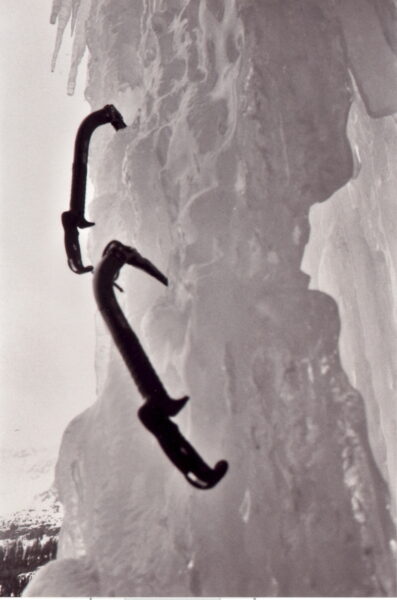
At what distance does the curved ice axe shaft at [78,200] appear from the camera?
3.94ft

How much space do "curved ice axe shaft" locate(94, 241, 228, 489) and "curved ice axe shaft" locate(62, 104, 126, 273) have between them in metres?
0.21

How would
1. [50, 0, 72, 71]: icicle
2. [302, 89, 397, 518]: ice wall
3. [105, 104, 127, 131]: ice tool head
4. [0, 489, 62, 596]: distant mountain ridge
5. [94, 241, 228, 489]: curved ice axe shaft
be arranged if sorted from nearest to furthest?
[94, 241, 228, 489]: curved ice axe shaft → [105, 104, 127, 131]: ice tool head → [302, 89, 397, 518]: ice wall → [50, 0, 72, 71]: icicle → [0, 489, 62, 596]: distant mountain ridge

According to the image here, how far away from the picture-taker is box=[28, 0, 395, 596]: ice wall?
92 cm

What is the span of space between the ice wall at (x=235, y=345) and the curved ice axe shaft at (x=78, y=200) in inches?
4.0

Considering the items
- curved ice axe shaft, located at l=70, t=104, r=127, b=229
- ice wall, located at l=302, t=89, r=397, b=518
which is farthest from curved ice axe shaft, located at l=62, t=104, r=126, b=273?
ice wall, located at l=302, t=89, r=397, b=518

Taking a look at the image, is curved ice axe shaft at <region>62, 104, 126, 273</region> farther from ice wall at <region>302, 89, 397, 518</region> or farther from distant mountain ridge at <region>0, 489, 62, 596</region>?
distant mountain ridge at <region>0, 489, 62, 596</region>

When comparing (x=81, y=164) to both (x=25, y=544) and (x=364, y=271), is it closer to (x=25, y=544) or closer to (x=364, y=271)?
(x=364, y=271)

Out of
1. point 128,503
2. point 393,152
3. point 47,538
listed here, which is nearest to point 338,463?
point 128,503

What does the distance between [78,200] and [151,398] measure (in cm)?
59

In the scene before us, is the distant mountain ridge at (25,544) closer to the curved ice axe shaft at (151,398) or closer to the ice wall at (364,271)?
the ice wall at (364,271)

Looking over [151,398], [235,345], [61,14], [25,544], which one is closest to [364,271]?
[235,345]

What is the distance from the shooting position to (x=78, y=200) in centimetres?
125

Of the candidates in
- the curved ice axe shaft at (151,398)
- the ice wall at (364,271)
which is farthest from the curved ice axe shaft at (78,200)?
the ice wall at (364,271)

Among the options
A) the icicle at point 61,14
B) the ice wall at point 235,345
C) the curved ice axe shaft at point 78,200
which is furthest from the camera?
the icicle at point 61,14
